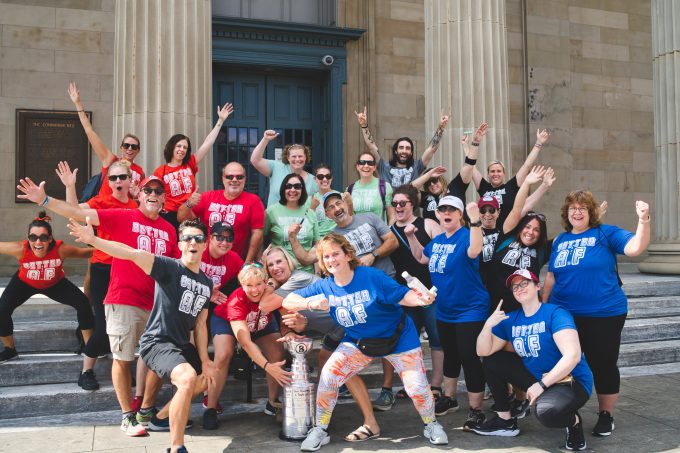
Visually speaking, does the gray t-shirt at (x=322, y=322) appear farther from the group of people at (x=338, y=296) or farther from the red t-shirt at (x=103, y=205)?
the red t-shirt at (x=103, y=205)

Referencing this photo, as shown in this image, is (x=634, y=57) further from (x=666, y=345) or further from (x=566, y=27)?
(x=666, y=345)

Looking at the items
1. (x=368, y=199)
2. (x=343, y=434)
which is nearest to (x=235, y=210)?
(x=368, y=199)

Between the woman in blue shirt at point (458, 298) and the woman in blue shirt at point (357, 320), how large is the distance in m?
0.57

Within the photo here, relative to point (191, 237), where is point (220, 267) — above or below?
below

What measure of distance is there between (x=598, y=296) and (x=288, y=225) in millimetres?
3056

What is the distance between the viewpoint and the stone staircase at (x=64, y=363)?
569cm

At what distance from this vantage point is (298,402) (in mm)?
5164

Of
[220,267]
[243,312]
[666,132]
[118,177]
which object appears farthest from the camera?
[666,132]

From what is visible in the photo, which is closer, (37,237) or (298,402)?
(298,402)

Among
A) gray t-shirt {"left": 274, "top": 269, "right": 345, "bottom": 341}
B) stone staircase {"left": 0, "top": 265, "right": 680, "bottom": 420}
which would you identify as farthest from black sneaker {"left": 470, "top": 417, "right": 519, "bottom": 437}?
stone staircase {"left": 0, "top": 265, "right": 680, "bottom": 420}

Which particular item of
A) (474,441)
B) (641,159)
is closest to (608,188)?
(641,159)

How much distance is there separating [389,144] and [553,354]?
8.43 m

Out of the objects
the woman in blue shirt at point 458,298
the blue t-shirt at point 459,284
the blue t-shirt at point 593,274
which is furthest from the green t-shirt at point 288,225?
the blue t-shirt at point 593,274

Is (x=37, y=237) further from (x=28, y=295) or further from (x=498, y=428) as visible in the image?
(x=498, y=428)
